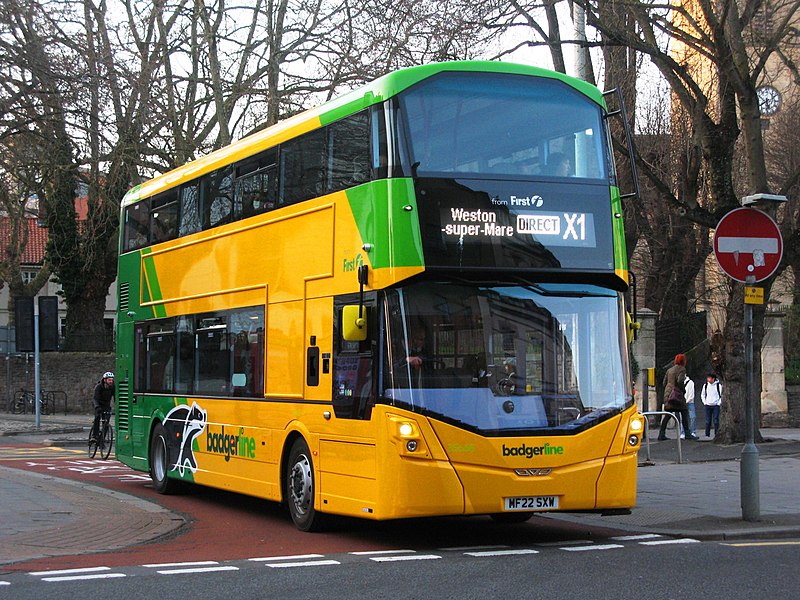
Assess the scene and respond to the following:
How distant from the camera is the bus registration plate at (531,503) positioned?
1119 cm

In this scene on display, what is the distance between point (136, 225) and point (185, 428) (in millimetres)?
3854

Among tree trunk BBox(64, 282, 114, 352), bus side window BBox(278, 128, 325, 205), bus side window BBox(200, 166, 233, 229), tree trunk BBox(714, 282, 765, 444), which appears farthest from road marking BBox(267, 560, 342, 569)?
tree trunk BBox(64, 282, 114, 352)

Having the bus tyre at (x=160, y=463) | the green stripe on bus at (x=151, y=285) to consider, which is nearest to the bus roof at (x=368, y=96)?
the green stripe on bus at (x=151, y=285)

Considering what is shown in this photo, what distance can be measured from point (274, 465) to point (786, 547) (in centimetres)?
547

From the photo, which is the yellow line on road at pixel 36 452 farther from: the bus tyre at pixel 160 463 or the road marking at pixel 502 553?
the road marking at pixel 502 553

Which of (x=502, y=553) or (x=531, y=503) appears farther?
(x=531, y=503)

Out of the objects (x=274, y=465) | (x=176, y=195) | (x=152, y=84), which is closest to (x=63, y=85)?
(x=152, y=84)

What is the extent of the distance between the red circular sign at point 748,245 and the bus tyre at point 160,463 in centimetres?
829

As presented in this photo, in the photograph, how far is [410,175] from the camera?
11.3m

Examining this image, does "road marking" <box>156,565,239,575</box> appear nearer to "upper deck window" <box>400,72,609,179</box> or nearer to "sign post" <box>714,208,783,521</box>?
"upper deck window" <box>400,72,609,179</box>

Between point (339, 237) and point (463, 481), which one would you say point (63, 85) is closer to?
point (339, 237)

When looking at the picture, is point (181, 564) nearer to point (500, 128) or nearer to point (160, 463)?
point (500, 128)

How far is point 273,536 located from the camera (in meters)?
12.7

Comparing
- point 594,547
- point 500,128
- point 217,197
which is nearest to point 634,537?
point 594,547
